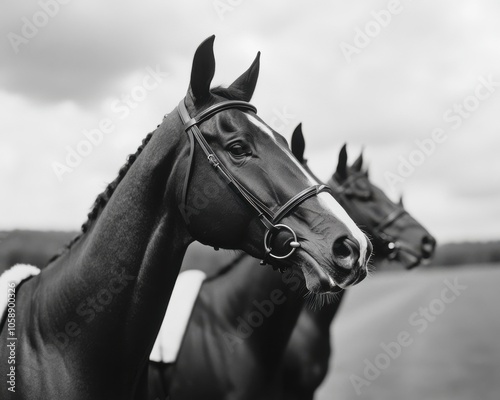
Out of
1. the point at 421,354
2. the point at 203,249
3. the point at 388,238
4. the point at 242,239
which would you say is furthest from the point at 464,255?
the point at 242,239

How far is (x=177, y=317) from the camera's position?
170 inches

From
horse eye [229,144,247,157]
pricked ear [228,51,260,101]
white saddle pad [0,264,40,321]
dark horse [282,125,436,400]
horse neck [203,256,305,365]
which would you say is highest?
pricked ear [228,51,260,101]

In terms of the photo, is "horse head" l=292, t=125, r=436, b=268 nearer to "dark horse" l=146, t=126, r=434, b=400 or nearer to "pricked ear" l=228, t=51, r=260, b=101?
"dark horse" l=146, t=126, r=434, b=400

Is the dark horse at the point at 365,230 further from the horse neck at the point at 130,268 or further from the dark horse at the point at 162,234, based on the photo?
the horse neck at the point at 130,268

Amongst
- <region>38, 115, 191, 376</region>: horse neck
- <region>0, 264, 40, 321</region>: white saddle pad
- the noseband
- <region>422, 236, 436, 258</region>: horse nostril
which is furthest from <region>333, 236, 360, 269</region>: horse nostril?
<region>422, 236, 436, 258</region>: horse nostril

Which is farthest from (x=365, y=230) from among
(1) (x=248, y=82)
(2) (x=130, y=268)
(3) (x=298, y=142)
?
(2) (x=130, y=268)

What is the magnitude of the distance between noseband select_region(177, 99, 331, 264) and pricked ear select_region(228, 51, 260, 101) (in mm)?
207

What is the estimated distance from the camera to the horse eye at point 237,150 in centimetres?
255

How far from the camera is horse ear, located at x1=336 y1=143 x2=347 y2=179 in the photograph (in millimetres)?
6481

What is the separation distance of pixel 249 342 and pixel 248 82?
243 cm

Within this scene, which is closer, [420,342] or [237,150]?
[237,150]

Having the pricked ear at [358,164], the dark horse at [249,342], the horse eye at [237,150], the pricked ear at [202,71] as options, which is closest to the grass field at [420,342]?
the dark horse at [249,342]

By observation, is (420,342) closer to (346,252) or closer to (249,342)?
(249,342)

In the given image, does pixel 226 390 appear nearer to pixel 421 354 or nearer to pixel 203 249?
pixel 203 249
